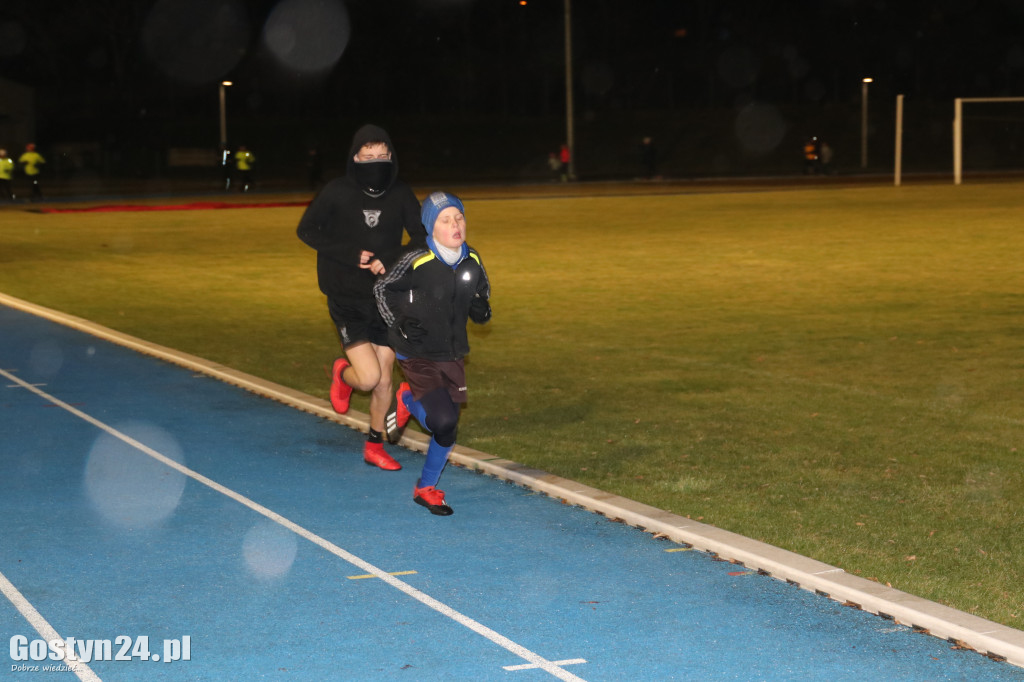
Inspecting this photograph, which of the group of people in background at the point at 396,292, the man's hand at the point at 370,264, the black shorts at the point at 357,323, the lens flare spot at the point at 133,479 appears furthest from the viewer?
the black shorts at the point at 357,323

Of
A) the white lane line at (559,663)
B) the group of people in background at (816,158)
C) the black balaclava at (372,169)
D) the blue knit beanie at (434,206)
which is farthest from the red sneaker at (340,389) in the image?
the group of people in background at (816,158)

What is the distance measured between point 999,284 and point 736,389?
8539 mm

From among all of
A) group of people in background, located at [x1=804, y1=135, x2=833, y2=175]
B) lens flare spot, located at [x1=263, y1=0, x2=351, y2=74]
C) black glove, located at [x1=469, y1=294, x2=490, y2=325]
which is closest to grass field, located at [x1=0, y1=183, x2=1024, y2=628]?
black glove, located at [x1=469, y1=294, x2=490, y2=325]

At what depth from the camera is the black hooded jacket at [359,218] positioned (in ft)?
25.3

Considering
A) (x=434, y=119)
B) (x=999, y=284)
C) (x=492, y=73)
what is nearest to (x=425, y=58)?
(x=492, y=73)

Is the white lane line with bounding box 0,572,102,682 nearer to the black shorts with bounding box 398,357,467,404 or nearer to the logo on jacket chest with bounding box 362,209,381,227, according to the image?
the black shorts with bounding box 398,357,467,404

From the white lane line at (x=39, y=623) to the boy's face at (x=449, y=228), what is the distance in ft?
8.46

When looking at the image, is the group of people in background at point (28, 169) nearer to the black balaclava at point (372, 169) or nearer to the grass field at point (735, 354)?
the grass field at point (735, 354)

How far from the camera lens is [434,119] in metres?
76.0

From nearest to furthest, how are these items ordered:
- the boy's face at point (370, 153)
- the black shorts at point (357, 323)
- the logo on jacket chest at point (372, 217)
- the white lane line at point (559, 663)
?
the white lane line at point (559, 663) → the boy's face at point (370, 153) → the logo on jacket chest at point (372, 217) → the black shorts at point (357, 323)

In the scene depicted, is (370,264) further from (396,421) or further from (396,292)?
(396,421)

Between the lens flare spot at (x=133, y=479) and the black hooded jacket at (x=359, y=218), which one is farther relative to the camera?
the black hooded jacket at (x=359, y=218)

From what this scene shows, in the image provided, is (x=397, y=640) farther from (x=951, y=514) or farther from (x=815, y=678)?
(x=951, y=514)

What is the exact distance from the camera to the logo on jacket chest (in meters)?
7.73
